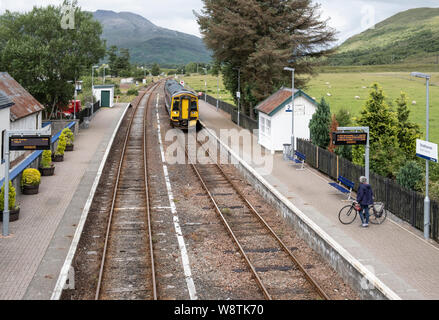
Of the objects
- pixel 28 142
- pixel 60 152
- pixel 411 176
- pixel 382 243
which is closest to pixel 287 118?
pixel 411 176

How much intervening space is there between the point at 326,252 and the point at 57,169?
16.5 metres

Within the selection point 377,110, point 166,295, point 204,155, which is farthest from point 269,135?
point 166,295

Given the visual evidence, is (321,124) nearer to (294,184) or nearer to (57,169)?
(294,184)

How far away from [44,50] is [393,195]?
2871cm

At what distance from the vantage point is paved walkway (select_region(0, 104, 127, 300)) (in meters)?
11.9

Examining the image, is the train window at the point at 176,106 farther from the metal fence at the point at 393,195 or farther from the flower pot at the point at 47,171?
the metal fence at the point at 393,195

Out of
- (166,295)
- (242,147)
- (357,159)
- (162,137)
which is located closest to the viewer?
(166,295)

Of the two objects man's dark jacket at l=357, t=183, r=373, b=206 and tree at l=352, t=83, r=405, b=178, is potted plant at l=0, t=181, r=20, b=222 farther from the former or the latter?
tree at l=352, t=83, r=405, b=178

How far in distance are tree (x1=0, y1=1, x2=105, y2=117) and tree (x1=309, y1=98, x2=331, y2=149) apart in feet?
65.7

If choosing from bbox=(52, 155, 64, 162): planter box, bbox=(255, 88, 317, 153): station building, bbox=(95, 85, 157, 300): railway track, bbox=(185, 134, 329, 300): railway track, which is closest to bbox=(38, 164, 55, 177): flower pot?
bbox=(95, 85, 157, 300): railway track

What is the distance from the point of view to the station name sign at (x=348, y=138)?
18.6 m

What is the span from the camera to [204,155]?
3206cm

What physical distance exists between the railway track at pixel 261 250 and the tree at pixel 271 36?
16.2 m

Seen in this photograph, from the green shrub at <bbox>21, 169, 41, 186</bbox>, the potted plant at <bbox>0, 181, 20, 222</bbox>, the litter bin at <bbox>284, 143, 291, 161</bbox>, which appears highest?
the litter bin at <bbox>284, 143, 291, 161</bbox>
